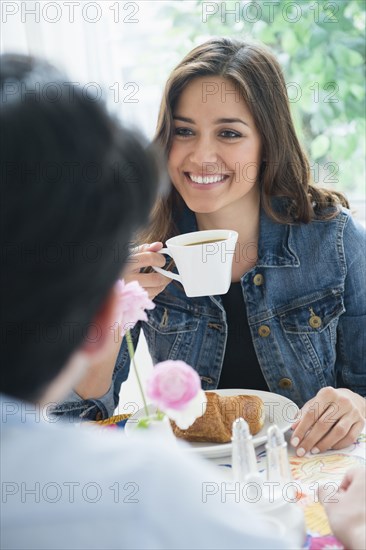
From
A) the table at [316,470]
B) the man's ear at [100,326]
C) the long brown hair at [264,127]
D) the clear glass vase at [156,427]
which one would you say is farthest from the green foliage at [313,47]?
the man's ear at [100,326]

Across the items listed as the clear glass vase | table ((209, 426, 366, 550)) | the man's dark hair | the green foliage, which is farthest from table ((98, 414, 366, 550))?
the green foliage

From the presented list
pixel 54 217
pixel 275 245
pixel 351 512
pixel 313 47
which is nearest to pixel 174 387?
pixel 351 512

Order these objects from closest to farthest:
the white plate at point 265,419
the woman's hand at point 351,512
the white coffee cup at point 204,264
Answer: the woman's hand at point 351,512 < the white plate at point 265,419 < the white coffee cup at point 204,264

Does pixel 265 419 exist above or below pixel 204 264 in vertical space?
below

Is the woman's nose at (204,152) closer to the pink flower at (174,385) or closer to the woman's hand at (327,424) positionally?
the woman's hand at (327,424)

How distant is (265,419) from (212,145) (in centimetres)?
63

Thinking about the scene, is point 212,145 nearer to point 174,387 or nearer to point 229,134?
point 229,134

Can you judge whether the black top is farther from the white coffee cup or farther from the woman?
the white coffee cup

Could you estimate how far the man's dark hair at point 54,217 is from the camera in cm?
50

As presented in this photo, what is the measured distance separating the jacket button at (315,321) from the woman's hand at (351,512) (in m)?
0.71

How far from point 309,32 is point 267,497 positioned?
2.09 meters

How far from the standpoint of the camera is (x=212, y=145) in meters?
1.63

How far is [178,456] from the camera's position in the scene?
1.77ft

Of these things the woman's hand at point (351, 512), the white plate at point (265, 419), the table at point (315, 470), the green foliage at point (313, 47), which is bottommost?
the table at point (315, 470)
